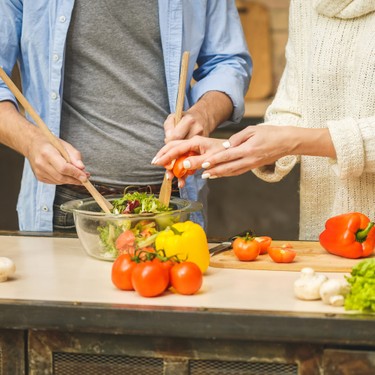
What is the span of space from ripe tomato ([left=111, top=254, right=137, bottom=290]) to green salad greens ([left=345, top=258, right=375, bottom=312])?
1.66 feet

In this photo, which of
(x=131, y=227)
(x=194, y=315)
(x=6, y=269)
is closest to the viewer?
(x=194, y=315)

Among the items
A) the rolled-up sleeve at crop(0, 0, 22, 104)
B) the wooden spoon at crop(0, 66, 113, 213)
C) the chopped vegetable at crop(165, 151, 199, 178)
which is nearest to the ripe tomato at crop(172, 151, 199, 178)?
the chopped vegetable at crop(165, 151, 199, 178)

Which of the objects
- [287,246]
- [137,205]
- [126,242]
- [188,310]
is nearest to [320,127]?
[287,246]

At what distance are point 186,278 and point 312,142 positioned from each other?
65cm

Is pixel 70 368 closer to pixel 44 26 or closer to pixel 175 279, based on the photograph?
pixel 175 279

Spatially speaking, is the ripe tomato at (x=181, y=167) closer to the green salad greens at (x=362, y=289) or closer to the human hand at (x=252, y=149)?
the human hand at (x=252, y=149)

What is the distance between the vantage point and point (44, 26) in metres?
2.81

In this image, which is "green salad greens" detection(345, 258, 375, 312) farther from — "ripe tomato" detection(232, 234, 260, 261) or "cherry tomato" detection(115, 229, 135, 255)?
"cherry tomato" detection(115, 229, 135, 255)

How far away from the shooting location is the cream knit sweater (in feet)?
7.97

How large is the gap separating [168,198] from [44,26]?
2.57 ft

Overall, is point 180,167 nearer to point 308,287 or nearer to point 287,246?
point 287,246

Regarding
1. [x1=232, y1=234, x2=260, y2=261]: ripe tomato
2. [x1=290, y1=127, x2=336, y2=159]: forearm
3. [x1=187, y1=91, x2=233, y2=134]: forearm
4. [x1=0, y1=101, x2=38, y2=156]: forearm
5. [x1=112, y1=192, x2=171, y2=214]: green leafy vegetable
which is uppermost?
[x1=187, y1=91, x2=233, y2=134]: forearm

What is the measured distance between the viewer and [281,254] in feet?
7.51

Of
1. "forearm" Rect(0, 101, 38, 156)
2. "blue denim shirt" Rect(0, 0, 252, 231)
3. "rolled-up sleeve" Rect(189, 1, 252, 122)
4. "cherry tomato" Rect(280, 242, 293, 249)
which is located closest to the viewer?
"cherry tomato" Rect(280, 242, 293, 249)
